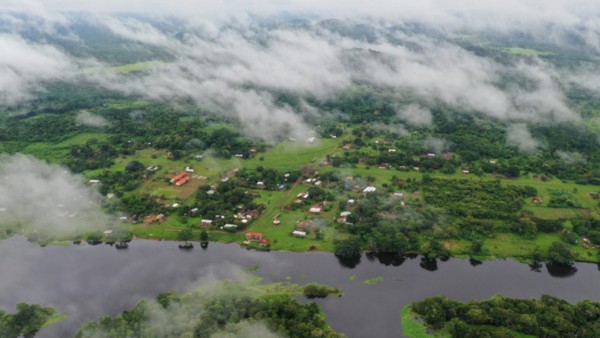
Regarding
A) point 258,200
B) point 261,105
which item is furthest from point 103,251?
point 261,105

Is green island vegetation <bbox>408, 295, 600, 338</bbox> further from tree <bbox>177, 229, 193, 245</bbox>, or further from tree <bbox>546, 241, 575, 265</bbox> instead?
tree <bbox>177, 229, 193, 245</bbox>

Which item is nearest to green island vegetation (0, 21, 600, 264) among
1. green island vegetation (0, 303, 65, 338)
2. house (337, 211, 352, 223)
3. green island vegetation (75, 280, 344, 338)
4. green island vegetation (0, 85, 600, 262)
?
house (337, 211, 352, 223)

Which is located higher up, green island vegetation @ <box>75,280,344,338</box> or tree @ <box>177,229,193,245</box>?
green island vegetation @ <box>75,280,344,338</box>

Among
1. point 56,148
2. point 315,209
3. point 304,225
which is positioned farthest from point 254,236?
point 56,148

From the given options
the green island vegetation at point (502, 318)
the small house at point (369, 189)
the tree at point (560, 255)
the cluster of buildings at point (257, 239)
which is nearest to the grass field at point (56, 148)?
the cluster of buildings at point (257, 239)

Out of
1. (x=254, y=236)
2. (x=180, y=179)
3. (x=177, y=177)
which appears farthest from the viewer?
(x=177, y=177)

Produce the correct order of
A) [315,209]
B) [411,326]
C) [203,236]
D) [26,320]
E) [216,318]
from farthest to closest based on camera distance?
[315,209] → [203,236] → [26,320] → [411,326] → [216,318]

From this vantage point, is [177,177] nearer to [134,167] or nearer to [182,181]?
[182,181]
